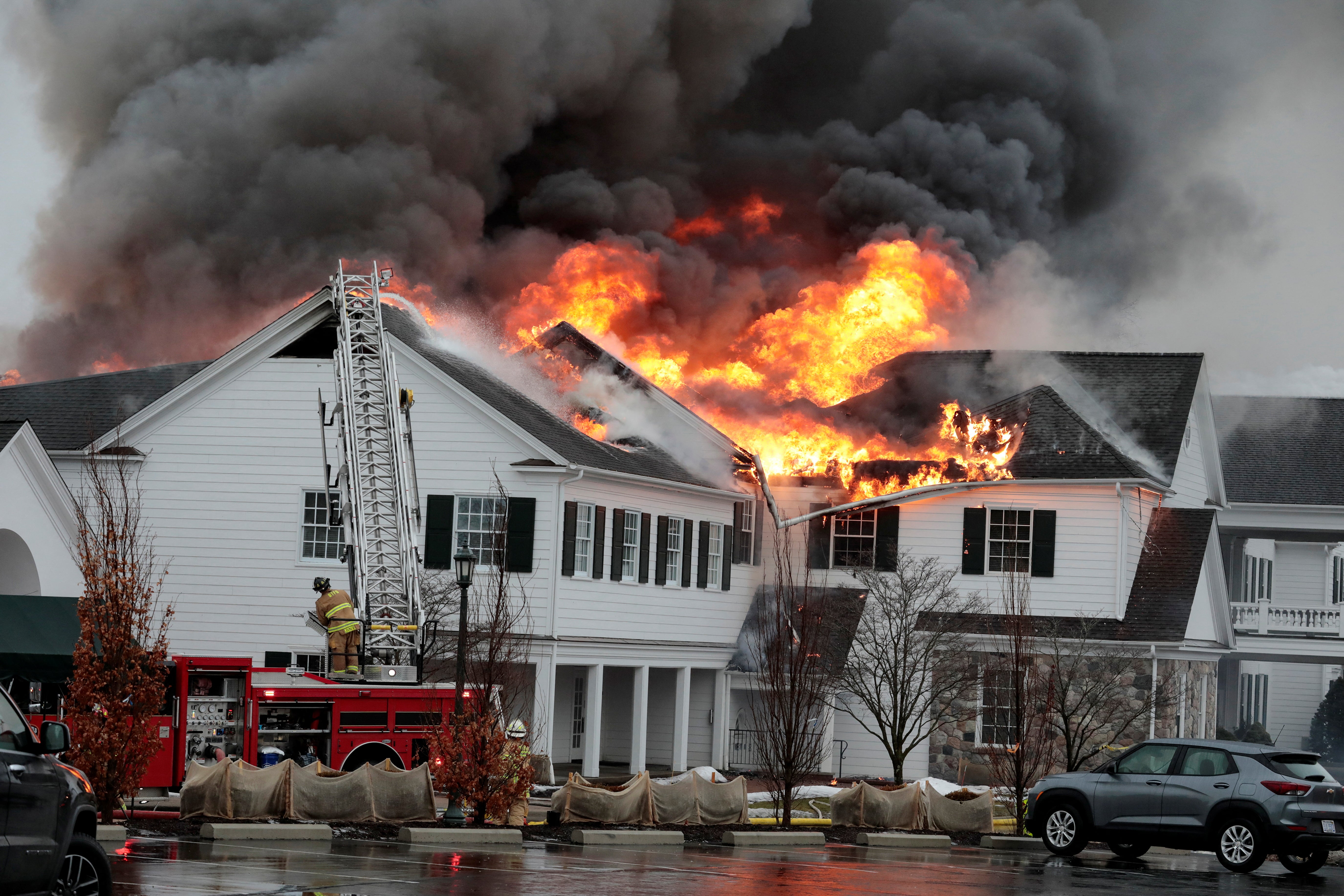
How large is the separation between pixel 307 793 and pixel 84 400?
58.7ft

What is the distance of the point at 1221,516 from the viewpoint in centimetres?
3947

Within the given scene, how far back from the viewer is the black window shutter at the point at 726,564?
34344 mm

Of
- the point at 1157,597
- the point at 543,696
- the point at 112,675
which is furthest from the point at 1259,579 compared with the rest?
the point at 112,675

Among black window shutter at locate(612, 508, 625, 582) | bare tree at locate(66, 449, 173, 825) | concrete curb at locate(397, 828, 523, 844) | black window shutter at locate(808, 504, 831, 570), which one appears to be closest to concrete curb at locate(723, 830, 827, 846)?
concrete curb at locate(397, 828, 523, 844)

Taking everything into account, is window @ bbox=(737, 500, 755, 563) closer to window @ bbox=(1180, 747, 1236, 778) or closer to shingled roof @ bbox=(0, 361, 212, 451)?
shingled roof @ bbox=(0, 361, 212, 451)

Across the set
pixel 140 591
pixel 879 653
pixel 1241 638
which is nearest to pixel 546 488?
pixel 879 653

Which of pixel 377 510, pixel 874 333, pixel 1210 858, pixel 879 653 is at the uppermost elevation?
pixel 874 333

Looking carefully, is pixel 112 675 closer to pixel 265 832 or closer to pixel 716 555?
pixel 265 832

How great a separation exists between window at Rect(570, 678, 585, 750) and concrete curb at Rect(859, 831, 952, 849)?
41.1 ft

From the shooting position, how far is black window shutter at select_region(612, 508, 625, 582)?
31.2 m

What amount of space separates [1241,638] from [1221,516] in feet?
13.6

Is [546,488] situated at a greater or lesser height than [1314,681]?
greater

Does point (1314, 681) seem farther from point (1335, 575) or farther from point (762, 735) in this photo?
point (762, 735)

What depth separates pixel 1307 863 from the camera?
62.0ft
